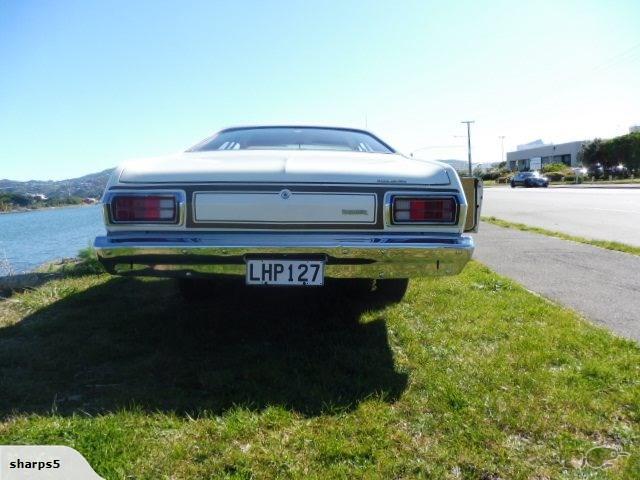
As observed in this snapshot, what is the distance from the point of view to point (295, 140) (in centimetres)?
389

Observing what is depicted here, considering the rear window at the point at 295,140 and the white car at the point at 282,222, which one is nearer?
the white car at the point at 282,222

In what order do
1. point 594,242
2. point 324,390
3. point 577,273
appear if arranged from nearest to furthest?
1. point 324,390
2. point 577,273
3. point 594,242

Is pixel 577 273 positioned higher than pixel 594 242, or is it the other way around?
pixel 594 242

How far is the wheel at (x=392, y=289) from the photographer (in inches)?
150

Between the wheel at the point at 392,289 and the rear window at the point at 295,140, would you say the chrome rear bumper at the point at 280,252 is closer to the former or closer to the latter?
the wheel at the point at 392,289

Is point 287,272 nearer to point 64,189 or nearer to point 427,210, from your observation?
point 427,210

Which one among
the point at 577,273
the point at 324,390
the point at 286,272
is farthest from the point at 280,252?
the point at 577,273

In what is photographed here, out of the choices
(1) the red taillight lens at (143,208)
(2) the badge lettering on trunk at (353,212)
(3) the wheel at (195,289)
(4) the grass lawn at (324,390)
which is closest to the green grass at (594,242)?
(4) the grass lawn at (324,390)

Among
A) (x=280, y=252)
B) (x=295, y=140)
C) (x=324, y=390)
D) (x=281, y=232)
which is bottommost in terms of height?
(x=324, y=390)

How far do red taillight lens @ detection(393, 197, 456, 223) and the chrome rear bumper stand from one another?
97mm

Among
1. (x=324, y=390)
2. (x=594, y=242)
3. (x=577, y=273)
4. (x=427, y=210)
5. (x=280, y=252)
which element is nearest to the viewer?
(x=324, y=390)

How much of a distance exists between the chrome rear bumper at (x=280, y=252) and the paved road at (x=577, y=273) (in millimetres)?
1575

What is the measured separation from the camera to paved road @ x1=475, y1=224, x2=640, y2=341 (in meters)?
3.76

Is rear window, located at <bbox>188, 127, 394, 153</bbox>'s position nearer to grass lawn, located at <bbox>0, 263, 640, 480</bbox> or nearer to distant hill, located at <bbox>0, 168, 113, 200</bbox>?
grass lawn, located at <bbox>0, 263, 640, 480</bbox>
